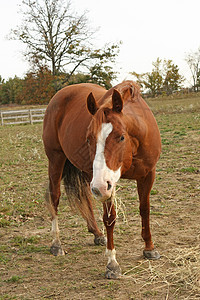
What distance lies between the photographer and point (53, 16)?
93.7 feet

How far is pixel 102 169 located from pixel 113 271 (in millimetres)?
1118

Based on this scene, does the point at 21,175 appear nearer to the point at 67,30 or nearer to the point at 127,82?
the point at 127,82

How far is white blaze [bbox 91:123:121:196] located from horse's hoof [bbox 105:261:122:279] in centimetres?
96

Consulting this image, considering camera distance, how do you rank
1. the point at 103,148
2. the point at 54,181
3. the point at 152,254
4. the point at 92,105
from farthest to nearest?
1. the point at 54,181
2. the point at 152,254
3. the point at 92,105
4. the point at 103,148


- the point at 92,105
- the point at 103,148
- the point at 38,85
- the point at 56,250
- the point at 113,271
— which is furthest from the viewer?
the point at 38,85

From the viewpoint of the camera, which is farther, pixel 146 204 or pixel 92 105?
pixel 146 204

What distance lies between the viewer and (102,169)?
2496 millimetres

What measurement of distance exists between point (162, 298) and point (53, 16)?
2929cm

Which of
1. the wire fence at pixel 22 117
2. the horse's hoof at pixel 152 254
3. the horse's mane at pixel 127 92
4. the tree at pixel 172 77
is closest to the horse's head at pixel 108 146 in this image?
the horse's mane at pixel 127 92

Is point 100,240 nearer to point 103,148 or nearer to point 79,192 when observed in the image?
point 79,192

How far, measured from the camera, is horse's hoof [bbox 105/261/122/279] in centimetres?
302

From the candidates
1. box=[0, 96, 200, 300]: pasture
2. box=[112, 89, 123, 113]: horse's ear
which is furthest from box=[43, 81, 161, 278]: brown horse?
box=[0, 96, 200, 300]: pasture

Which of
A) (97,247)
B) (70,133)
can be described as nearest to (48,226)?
(97,247)

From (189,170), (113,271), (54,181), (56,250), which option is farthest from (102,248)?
(189,170)
